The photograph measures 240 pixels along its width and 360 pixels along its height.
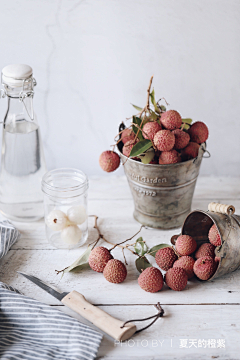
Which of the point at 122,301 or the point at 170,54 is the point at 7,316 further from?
the point at 170,54

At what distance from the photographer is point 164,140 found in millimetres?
797

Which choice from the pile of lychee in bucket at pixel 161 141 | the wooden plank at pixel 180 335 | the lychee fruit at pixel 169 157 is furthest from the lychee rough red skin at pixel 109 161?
the wooden plank at pixel 180 335

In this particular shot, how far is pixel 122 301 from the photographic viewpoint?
717 mm

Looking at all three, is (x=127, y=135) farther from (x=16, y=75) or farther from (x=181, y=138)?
(x=16, y=75)

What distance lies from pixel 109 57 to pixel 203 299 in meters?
0.71

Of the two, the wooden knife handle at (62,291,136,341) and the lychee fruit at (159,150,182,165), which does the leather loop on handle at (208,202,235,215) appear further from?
the wooden knife handle at (62,291,136,341)

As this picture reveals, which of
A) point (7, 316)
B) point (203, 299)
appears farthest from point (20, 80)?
point (203, 299)

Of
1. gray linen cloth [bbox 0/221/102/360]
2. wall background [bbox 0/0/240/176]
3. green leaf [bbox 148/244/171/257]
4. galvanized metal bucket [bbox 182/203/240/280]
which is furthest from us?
wall background [bbox 0/0/240/176]

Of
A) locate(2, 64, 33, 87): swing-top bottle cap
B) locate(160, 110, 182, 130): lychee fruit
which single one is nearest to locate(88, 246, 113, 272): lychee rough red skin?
locate(160, 110, 182, 130): lychee fruit

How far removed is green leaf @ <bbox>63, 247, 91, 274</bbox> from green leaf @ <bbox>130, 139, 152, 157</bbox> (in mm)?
238

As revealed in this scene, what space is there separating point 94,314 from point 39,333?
3.9 inches

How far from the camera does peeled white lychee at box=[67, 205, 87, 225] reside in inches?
33.9

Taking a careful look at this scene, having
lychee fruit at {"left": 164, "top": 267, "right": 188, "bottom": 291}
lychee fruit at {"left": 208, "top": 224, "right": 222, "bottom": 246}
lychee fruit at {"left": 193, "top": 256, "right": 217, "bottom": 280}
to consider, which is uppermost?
lychee fruit at {"left": 208, "top": 224, "right": 222, "bottom": 246}

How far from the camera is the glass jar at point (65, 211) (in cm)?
86
